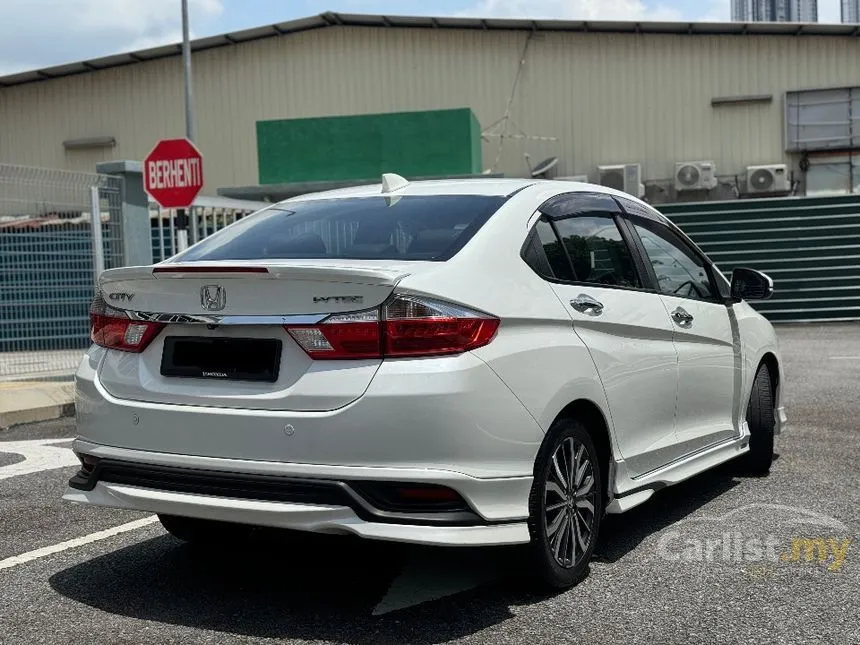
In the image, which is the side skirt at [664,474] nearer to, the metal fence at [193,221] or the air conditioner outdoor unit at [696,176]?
the metal fence at [193,221]

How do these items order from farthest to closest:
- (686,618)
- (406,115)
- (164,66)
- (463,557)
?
(164,66) → (406,115) → (463,557) → (686,618)

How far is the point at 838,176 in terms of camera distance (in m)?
27.2

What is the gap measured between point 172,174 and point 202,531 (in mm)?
9123

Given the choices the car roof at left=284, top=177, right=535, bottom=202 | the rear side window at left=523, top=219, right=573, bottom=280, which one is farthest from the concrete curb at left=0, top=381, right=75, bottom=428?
the rear side window at left=523, top=219, right=573, bottom=280

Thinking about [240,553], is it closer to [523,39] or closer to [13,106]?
[523,39]

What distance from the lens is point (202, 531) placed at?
4777 millimetres

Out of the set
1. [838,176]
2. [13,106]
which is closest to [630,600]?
[838,176]

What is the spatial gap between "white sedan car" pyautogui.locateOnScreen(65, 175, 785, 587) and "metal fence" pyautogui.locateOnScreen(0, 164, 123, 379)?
24.1ft

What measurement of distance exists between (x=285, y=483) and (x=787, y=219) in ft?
75.3

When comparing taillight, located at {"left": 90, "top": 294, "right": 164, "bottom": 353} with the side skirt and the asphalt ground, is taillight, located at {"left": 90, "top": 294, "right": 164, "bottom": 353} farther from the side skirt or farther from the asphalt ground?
the side skirt

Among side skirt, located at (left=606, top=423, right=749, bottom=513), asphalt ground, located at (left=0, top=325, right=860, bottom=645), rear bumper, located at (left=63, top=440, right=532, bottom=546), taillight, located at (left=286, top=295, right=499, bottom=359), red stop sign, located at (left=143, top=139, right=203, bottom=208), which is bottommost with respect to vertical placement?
asphalt ground, located at (left=0, top=325, right=860, bottom=645)

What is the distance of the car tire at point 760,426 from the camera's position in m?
6.37

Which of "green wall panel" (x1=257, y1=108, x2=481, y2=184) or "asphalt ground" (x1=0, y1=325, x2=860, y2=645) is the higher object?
"green wall panel" (x1=257, y1=108, x2=481, y2=184)

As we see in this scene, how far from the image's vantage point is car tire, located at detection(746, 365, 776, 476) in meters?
6.37
